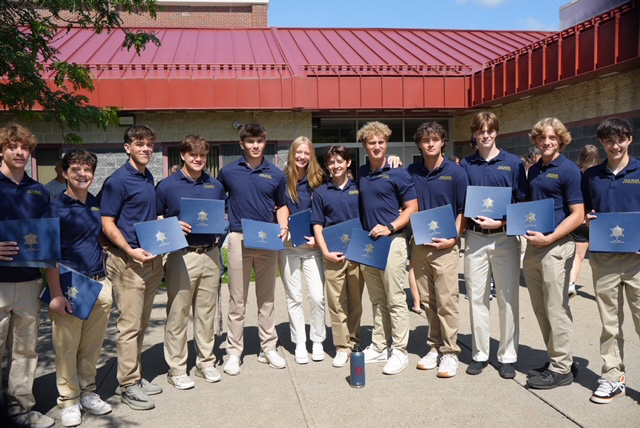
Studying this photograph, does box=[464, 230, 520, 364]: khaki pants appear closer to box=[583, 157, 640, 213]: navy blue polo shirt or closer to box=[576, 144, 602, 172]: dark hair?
box=[583, 157, 640, 213]: navy blue polo shirt

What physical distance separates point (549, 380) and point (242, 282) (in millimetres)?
2670

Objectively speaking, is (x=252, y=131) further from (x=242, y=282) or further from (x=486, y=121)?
(x=486, y=121)

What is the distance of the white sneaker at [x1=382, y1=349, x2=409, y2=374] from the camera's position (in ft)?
16.0

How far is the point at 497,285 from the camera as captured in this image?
4.77 meters

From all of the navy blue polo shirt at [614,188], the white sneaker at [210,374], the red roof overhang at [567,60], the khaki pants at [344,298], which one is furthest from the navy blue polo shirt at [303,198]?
the red roof overhang at [567,60]

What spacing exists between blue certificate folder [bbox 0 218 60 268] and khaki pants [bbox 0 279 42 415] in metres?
0.23

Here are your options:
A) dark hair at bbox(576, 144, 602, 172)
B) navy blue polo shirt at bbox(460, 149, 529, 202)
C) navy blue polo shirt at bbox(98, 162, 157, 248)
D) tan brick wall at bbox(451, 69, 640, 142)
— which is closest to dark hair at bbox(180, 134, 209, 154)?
navy blue polo shirt at bbox(98, 162, 157, 248)

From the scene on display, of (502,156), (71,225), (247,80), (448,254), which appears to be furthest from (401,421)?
(247,80)

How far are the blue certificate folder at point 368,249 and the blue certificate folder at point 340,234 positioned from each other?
0.10 meters

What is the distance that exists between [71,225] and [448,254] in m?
2.96

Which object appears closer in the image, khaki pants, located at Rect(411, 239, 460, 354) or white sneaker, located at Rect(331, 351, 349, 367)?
khaki pants, located at Rect(411, 239, 460, 354)

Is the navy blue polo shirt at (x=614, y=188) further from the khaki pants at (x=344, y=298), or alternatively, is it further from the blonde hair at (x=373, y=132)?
the khaki pants at (x=344, y=298)

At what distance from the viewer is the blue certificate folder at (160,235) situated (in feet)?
14.0

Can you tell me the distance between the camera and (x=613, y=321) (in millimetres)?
4234
